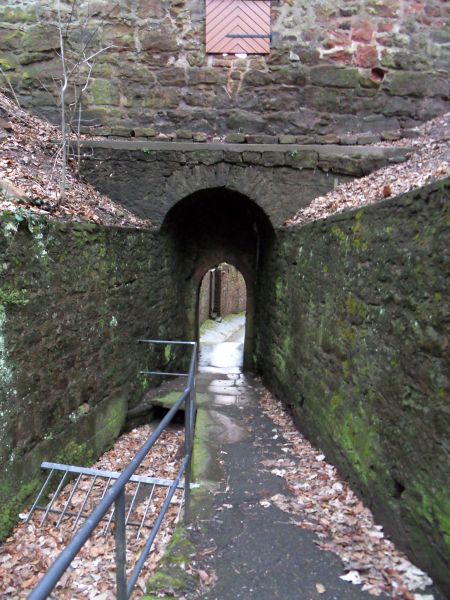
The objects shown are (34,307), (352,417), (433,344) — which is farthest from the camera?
(34,307)

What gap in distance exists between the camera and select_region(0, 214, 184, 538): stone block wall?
3059 mm

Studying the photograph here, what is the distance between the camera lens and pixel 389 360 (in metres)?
2.50

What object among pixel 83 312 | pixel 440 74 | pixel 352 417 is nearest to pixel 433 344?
pixel 352 417

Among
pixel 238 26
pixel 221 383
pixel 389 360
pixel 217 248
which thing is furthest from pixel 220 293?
pixel 389 360

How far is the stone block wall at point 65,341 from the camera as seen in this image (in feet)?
10.0

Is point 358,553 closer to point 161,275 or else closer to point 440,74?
point 161,275

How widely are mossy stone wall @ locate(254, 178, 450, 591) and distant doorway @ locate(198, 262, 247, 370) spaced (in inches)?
212

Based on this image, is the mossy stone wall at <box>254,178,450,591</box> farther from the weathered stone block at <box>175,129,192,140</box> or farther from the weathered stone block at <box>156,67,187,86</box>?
the weathered stone block at <box>156,67,187,86</box>

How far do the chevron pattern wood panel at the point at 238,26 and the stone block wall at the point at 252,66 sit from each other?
4.9 inches

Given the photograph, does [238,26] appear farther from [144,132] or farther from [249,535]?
[249,535]

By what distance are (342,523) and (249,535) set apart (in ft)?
2.08

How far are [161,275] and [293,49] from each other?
403 cm

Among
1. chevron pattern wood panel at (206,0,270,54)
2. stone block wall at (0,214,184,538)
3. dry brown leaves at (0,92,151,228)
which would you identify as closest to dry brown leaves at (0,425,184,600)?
stone block wall at (0,214,184,538)

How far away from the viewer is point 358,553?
94.0 inches
